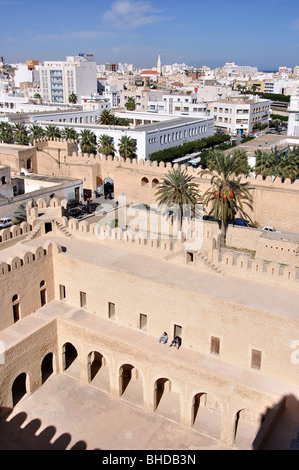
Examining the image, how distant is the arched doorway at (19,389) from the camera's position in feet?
66.9

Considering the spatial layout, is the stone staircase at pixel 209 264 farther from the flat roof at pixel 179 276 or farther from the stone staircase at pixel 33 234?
the stone staircase at pixel 33 234

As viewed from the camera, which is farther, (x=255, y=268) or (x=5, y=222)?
(x=5, y=222)

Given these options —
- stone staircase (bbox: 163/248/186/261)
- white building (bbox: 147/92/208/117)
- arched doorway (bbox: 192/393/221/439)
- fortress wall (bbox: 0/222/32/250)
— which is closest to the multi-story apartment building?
white building (bbox: 147/92/208/117)

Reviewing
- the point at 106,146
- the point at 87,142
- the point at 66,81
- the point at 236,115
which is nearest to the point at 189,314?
the point at 106,146

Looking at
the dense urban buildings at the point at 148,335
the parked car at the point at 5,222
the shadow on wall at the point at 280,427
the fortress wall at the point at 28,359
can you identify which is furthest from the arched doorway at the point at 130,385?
the parked car at the point at 5,222

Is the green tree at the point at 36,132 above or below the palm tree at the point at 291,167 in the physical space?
above

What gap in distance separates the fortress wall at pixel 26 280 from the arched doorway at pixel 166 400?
24.0ft

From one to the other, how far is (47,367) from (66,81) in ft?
277

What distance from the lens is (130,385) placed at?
841 inches

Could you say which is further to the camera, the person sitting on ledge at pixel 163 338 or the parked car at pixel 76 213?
the parked car at pixel 76 213

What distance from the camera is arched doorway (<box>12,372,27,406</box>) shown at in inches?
803

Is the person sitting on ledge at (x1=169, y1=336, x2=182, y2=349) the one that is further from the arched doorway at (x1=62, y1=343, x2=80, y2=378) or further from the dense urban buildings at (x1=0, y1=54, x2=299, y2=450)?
the arched doorway at (x1=62, y1=343, x2=80, y2=378)

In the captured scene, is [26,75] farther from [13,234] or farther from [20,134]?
[13,234]
